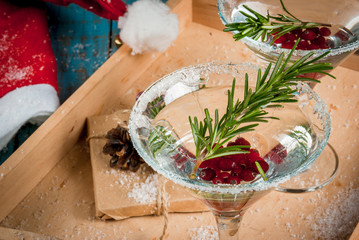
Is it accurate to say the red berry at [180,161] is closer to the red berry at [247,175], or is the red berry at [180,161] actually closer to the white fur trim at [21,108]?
the red berry at [247,175]

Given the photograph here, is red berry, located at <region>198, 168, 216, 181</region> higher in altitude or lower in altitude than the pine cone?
higher

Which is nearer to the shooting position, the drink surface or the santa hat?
the drink surface

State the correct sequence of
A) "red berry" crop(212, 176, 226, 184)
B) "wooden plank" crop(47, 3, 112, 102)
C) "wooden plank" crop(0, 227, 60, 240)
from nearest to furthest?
1. "red berry" crop(212, 176, 226, 184)
2. "wooden plank" crop(0, 227, 60, 240)
3. "wooden plank" crop(47, 3, 112, 102)

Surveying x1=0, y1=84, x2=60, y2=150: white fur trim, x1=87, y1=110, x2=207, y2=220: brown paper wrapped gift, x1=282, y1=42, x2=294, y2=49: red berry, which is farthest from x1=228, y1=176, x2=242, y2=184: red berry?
x1=0, y1=84, x2=60, y2=150: white fur trim

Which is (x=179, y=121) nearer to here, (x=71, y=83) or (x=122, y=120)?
(x=122, y=120)

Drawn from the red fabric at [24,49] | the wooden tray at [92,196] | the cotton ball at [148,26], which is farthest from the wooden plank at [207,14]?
the red fabric at [24,49]

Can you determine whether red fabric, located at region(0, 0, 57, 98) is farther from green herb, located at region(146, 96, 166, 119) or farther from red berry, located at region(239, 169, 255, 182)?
red berry, located at region(239, 169, 255, 182)
